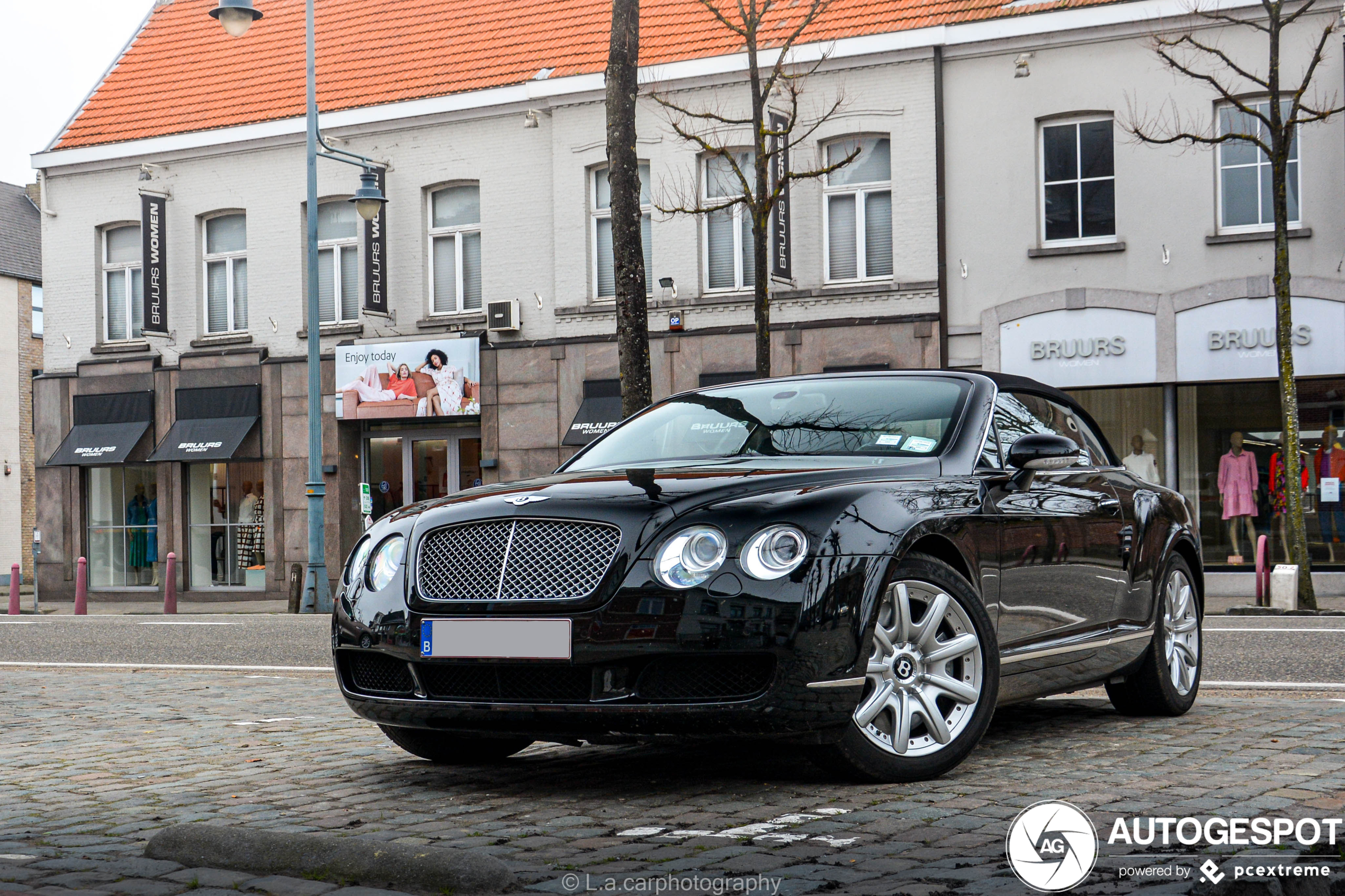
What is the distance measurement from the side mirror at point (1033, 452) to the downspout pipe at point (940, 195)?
1587cm

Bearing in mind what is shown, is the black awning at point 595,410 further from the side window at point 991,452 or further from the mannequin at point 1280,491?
the side window at point 991,452

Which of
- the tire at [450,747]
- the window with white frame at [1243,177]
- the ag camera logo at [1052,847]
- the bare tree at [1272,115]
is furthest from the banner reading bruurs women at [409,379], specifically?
the ag camera logo at [1052,847]

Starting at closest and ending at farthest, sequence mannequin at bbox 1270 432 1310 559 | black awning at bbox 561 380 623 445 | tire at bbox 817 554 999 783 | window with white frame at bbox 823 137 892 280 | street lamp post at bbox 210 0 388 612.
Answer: tire at bbox 817 554 999 783
mannequin at bbox 1270 432 1310 559
street lamp post at bbox 210 0 388 612
window with white frame at bbox 823 137 892 280
black awning at bbox 561 380 623 445

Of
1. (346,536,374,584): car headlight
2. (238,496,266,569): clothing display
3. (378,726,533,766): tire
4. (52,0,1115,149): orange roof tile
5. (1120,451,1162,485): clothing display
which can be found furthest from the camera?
(238,496,266,569): clothing display

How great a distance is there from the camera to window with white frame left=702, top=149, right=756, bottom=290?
74.7 ft

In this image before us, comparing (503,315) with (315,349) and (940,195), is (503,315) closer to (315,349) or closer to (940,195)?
(315,349)

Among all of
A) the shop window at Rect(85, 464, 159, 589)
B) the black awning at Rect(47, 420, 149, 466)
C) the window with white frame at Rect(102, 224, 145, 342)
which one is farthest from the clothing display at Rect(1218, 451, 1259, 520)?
the window with white frame at Rect(102, 224, 145, 342)

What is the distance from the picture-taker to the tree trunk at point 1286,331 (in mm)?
16891

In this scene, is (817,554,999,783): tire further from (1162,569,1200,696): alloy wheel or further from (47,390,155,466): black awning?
(47,390,155,466): black awning

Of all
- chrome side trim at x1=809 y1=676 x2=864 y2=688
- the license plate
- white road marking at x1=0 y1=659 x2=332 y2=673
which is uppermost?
the license plate

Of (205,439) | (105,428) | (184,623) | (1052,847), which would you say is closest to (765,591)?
(1052,847)

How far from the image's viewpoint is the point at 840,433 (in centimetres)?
584

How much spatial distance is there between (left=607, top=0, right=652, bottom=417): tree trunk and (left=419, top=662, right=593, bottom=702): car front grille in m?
9.26

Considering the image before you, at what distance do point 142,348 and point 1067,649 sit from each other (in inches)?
961
